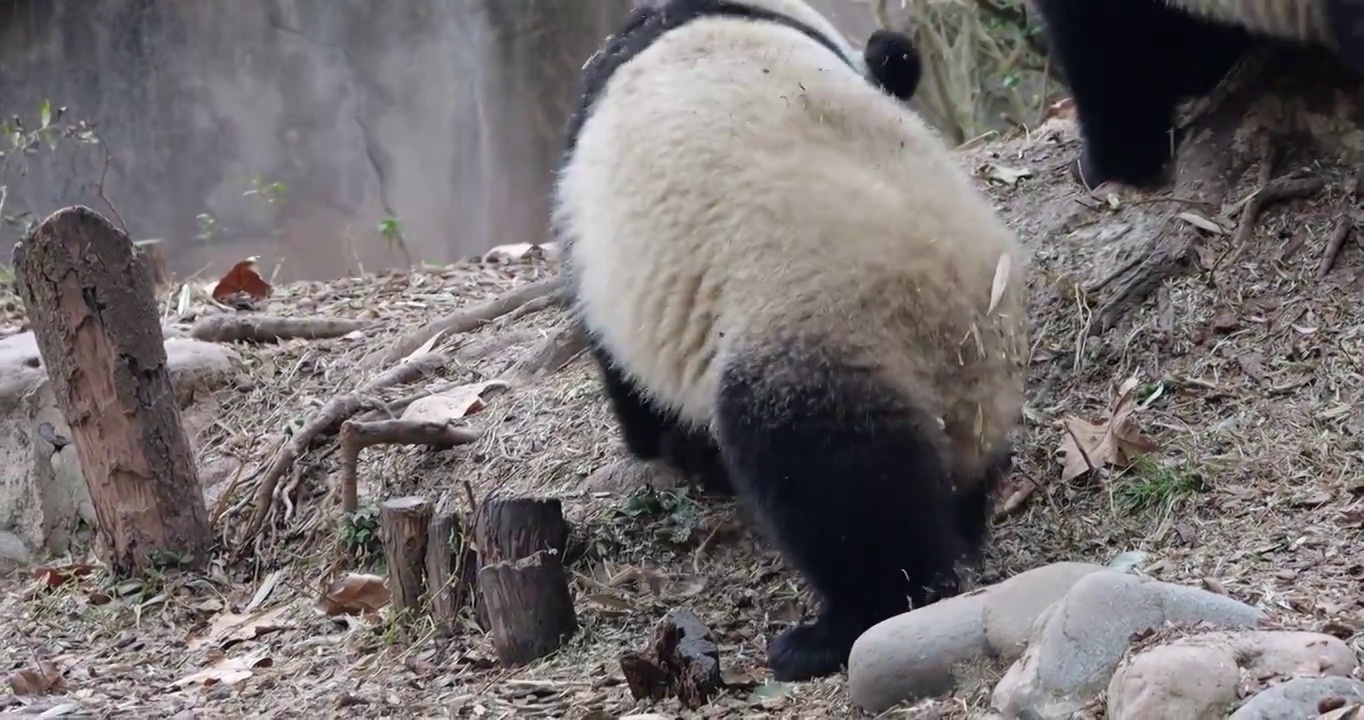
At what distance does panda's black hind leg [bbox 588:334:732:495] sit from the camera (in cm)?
388

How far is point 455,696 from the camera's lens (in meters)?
3.22

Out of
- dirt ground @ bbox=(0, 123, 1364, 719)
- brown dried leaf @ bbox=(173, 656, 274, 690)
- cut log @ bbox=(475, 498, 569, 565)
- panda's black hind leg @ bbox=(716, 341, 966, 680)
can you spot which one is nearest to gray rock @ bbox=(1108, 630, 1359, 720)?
dirt ground @ bbox=(0, 123, 1364, 719)

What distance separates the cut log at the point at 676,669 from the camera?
2889 mm

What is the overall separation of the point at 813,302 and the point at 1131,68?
1.81 metres

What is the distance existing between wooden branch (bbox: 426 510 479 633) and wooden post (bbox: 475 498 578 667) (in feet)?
0.47

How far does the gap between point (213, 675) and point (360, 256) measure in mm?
6543

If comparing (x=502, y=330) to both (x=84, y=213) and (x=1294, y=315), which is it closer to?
(x=84, y=213)

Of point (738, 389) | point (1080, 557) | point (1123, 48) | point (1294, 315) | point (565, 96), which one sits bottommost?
point (1080, 557)

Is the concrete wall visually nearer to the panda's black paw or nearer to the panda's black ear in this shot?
the panda's black ear

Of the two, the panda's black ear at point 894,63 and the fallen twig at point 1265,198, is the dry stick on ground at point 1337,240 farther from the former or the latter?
the panda's black ear at point 894,63

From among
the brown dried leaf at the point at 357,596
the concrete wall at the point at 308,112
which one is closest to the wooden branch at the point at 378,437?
the brown dried leaf at the point at 357,596

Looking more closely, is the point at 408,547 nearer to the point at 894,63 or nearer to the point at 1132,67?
the point at 894,63

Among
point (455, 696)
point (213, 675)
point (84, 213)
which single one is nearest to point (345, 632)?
point (213, 675)

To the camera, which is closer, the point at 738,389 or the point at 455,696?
the point at 738,389
